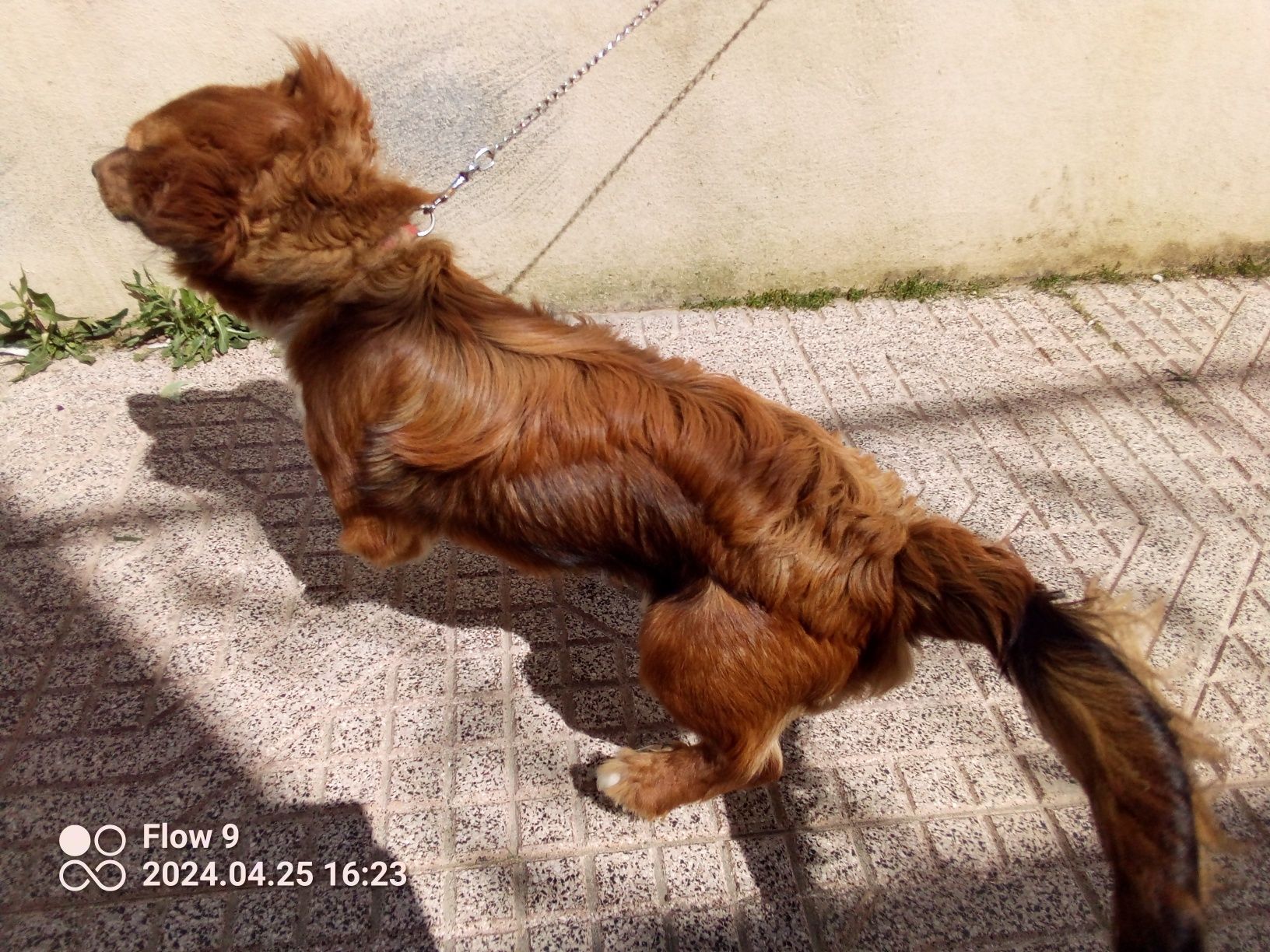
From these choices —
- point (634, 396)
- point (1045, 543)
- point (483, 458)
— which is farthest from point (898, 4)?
point (483, 458)

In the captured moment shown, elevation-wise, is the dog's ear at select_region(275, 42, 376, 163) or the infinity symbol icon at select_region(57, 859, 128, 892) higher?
the dog's ear at select_region(275, 42, 376, 163)

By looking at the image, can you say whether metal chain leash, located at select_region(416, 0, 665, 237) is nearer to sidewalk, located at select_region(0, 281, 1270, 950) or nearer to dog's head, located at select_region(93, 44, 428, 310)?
dog's head, located at select_region(93, 44, 428, 310)

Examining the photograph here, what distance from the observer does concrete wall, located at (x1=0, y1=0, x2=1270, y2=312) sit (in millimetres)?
3752

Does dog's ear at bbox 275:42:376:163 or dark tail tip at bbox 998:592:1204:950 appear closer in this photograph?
dark tail tip at bbox 998:592:1204:950

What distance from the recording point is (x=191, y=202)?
2.03m

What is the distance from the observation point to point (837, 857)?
7.86 ft

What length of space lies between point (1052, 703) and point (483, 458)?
1457 mm

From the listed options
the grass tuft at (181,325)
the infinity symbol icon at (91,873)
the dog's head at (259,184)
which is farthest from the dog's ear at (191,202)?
the grass tuft at (181,325)

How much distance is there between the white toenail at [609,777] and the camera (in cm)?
240

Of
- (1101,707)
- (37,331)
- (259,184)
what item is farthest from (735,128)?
(37,331)

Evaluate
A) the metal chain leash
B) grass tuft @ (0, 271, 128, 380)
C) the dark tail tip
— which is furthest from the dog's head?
grass tuft @ (0, 271, 128, 380)

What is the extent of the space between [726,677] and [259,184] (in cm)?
178

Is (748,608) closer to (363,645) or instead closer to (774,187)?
(363,645)

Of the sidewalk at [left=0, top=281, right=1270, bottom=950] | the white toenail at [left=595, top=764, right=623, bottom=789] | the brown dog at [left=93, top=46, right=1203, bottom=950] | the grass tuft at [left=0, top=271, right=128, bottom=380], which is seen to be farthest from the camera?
the grass tuft at [left=0, top=271, right=128, bottom=380]
